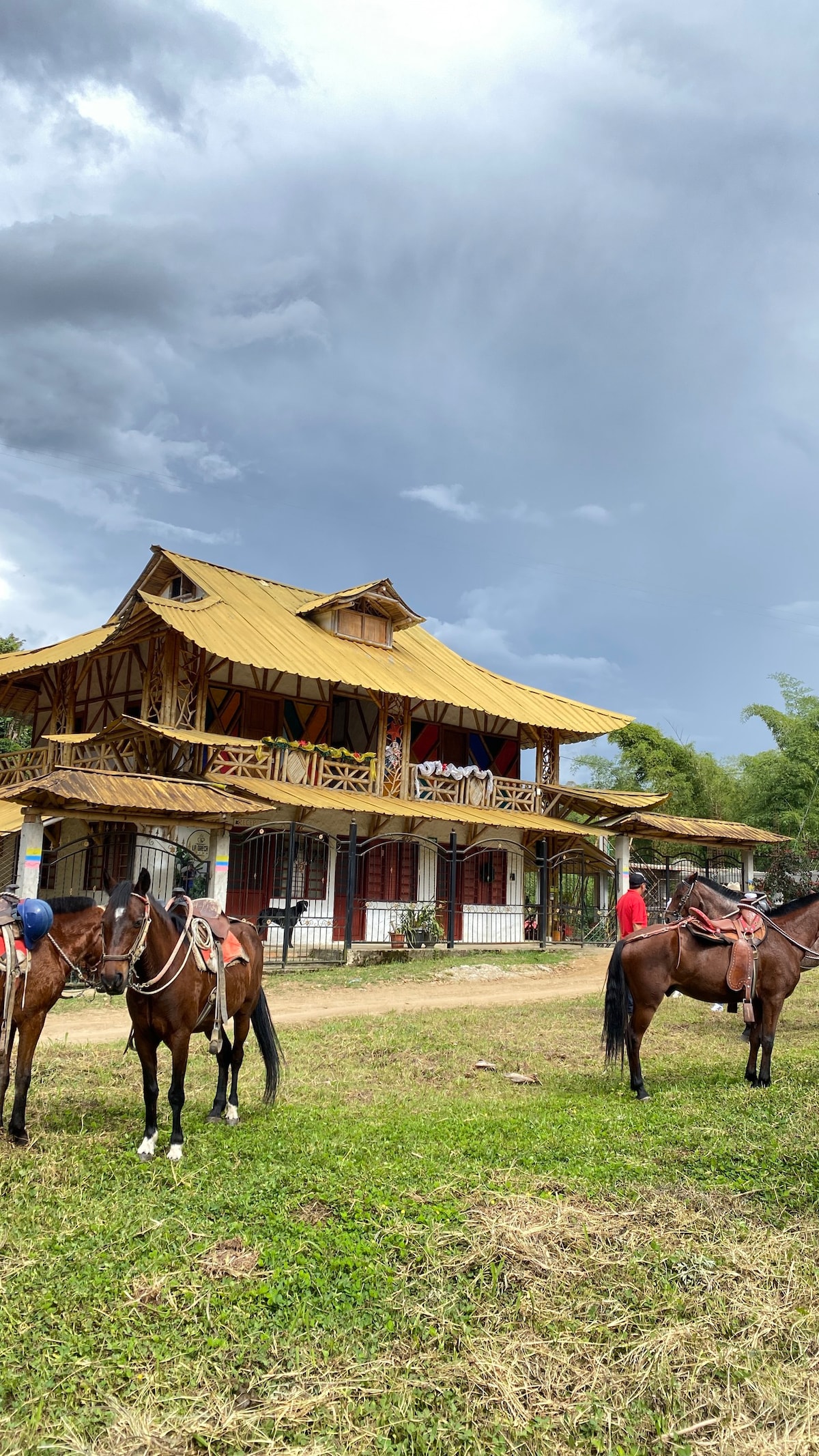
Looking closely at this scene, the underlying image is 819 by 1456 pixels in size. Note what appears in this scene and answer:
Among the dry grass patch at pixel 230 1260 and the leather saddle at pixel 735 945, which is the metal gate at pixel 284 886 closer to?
the leather saddle at pixel 735 945

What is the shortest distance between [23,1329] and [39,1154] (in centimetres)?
209

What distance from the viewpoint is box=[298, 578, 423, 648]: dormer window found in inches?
1001

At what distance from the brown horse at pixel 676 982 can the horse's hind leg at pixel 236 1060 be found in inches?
114

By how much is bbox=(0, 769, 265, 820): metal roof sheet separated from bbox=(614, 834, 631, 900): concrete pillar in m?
11.5

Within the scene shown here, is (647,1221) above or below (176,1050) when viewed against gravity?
below

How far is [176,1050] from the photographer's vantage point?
593 centimetres

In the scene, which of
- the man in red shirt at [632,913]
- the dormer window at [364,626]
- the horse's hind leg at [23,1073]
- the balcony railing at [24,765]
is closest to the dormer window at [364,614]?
the dormer window at [364,626]

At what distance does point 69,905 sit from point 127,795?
9035mm

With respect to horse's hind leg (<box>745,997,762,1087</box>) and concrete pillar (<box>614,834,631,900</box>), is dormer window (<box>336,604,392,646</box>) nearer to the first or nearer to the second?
concrete pillar (<box>614,834,631,900</box>)

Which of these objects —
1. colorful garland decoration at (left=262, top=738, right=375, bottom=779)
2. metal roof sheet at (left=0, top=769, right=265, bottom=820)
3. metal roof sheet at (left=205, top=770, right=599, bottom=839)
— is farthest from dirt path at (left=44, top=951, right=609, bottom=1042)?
colorful garland decoration at (left=262, top=738, right=375, bottom=779)

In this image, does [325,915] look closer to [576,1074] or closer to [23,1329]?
[576,1074]

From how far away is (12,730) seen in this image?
36188 mm

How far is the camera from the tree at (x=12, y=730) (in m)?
32.2

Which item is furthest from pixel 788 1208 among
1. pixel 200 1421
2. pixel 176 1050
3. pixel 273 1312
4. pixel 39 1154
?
pixel 39 1154
